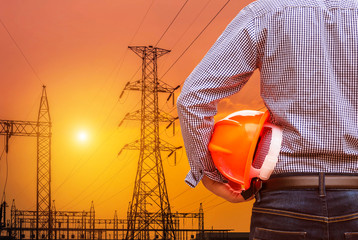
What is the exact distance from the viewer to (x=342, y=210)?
1.55m

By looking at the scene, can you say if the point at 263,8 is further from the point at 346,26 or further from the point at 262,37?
the point at 346,26

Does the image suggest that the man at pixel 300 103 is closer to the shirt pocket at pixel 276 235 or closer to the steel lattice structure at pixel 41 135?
the shirt pocket at pixel 276 235

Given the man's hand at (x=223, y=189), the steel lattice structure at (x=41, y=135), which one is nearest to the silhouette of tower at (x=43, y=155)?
the steel lattice structure at (x=41, y=135)

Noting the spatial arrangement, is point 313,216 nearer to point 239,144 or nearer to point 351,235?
point 351,235

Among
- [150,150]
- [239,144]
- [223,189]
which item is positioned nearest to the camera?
[239,144]

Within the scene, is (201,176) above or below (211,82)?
below

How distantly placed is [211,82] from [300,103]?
273mm

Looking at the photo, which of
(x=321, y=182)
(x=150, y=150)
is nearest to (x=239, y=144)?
(x=321, y=182)

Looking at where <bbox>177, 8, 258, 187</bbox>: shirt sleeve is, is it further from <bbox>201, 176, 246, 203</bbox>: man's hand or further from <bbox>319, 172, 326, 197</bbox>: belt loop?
<bbox>319, 172, 326, 197</bbox>: belt loop

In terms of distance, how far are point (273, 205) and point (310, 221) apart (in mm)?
107

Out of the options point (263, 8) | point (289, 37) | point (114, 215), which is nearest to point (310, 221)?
point (289, 37)

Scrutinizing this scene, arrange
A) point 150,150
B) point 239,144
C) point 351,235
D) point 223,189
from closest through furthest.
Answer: point 351,235 → point 239,144 → point 223,189 → point 150,150

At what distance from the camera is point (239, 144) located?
170cm

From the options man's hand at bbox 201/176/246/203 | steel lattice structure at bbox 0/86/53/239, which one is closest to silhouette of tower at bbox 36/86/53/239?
steel lattice structure at bbox 0/86/53/239
